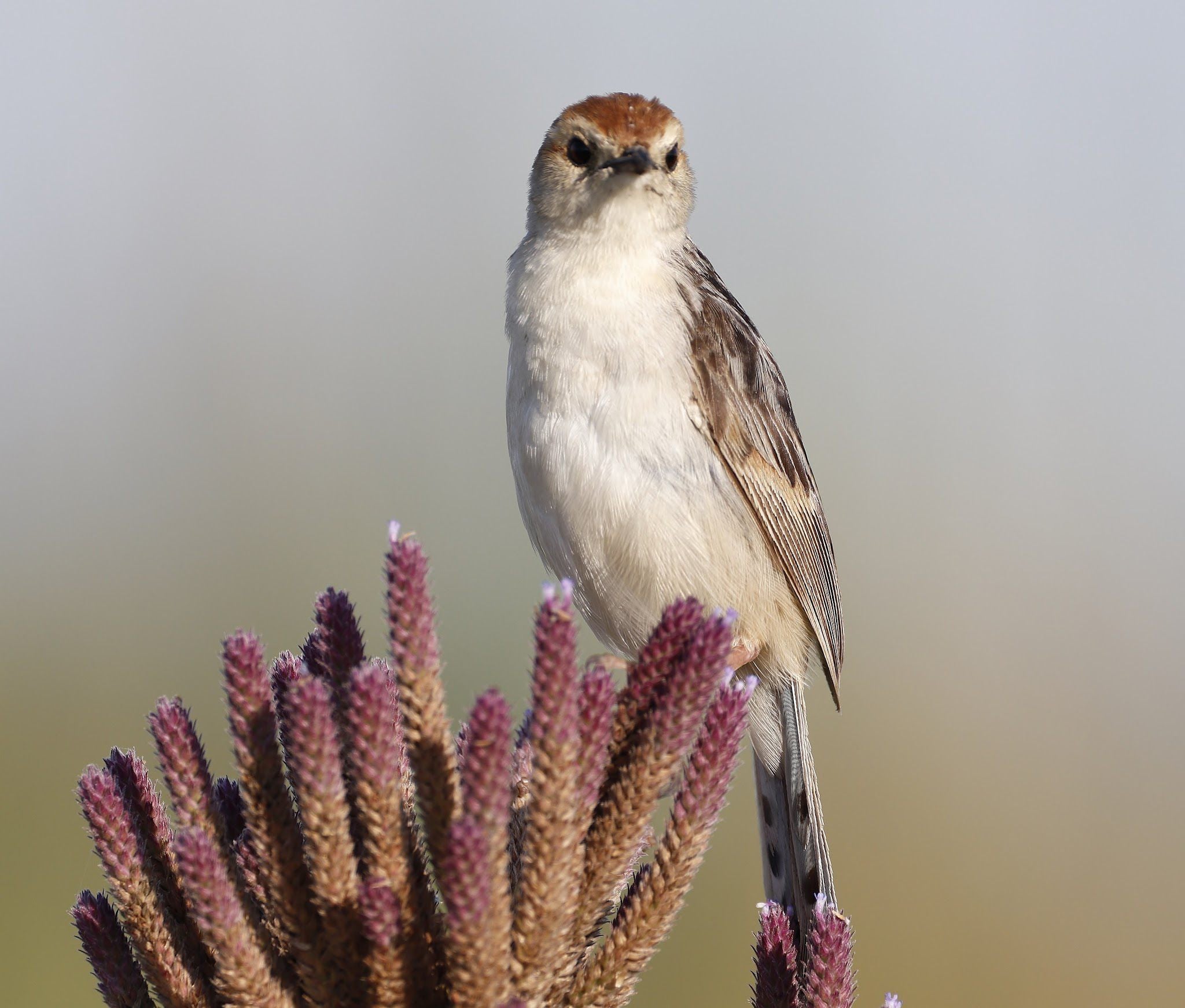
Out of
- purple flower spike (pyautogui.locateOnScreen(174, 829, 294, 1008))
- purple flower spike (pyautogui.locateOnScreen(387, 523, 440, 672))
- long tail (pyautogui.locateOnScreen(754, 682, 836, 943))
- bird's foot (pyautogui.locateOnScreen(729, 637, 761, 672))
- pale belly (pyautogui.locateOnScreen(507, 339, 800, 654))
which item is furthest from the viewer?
bird's foot (pyautogui.locateOnScreen(729, 637, 761, 672))

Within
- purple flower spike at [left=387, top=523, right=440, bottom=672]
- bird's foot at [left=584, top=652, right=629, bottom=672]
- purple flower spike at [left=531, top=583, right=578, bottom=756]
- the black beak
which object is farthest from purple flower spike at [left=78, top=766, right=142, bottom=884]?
the black beak

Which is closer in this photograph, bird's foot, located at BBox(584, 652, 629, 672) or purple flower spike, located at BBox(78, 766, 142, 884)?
purple flower spike, located at BBox(78, 766, 142, 884)

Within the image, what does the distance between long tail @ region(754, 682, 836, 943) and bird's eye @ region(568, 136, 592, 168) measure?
2.17 meters

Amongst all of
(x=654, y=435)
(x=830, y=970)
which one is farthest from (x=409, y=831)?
(x=654, y=435)

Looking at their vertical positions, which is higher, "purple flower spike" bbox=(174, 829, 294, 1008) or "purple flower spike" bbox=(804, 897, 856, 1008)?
"purple flower spike" bbox=(804, 897, 856, 1008)

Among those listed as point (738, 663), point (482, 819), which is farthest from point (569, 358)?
point (482, 819)

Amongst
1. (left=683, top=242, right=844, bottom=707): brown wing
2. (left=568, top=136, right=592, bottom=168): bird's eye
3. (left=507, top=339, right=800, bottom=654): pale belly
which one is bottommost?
(left=507, top=339, right=800, bottom=654): pale belly

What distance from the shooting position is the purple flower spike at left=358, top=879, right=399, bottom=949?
2.09 meters

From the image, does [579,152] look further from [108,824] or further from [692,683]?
[108,824]

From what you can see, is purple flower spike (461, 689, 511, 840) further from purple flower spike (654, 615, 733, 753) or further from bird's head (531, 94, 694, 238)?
bird's head (531, 94, 694, 238)

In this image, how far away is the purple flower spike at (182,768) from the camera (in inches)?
90.8

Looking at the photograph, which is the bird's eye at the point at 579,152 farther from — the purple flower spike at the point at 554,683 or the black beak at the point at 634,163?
the purple flower spike at the point at 554,683

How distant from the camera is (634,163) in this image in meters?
3.93

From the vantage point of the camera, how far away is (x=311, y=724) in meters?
2.07
